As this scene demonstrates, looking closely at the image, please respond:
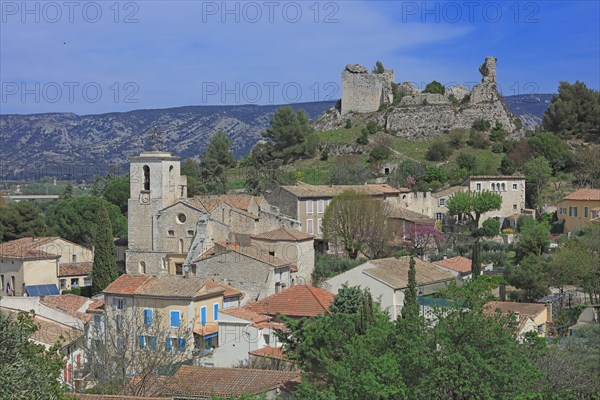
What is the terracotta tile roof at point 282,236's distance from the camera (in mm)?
39062

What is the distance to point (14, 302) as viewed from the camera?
31156mm

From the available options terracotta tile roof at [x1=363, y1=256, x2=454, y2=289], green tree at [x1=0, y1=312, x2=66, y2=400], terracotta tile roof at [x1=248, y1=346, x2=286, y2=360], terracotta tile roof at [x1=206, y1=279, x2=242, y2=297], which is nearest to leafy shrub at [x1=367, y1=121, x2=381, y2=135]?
terracotta tile roof at [x1=363, y1=256, x2=454, y2=289]

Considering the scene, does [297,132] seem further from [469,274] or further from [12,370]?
[12,370]

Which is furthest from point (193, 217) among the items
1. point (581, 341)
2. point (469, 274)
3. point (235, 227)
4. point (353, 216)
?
point (581, 341)

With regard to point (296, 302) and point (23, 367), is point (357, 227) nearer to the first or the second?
point (296, 302)

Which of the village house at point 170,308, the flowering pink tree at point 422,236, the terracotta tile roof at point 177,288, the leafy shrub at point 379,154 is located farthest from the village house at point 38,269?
the leafy shrub at point 379,154

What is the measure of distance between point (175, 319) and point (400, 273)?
31.2ft

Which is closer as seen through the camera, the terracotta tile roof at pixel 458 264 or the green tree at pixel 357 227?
the terracotta tile roof at pixel 458 264

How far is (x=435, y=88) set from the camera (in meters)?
74.4

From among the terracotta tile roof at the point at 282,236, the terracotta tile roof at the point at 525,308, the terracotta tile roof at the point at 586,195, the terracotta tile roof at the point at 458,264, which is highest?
the terracotta tile roof at the point at 586,195

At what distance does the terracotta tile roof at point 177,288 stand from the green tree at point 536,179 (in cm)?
2749

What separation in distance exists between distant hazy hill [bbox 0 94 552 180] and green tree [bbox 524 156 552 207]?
1115 inches

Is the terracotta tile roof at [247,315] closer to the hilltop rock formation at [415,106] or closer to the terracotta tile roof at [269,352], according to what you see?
the terracotta tile roof at [269,352]

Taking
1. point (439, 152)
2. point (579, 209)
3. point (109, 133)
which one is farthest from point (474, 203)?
point (109, 133)
